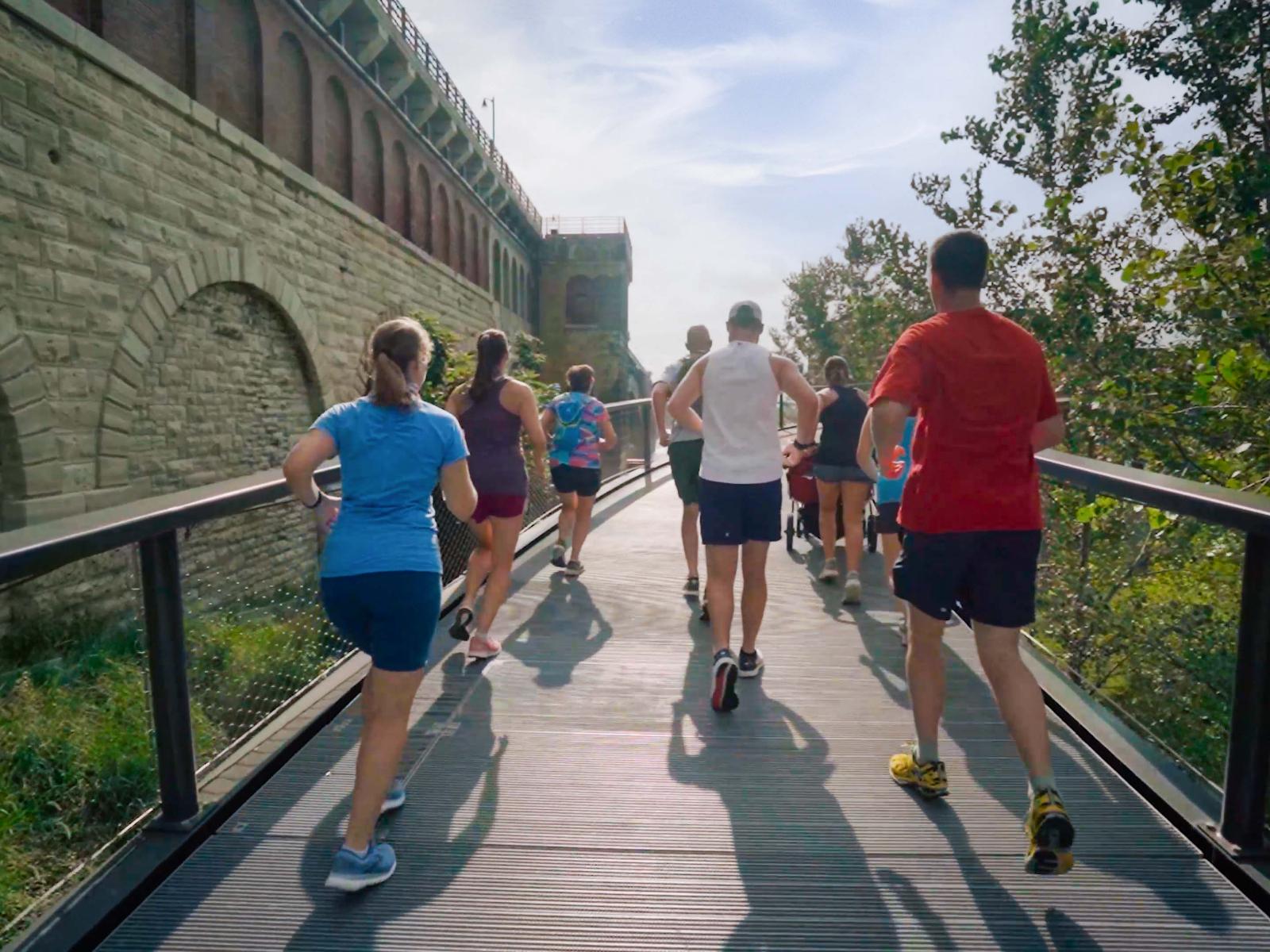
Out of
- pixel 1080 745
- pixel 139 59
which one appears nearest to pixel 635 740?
pixel 1080 745

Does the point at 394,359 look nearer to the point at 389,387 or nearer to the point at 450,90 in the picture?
the point at 389,387

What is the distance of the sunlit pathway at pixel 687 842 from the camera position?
2432 millimetres

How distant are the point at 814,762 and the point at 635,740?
0.70m

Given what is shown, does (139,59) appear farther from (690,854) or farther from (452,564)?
(690,854)

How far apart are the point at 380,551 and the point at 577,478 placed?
4467 mm

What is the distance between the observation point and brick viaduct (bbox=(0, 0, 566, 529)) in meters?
9.28

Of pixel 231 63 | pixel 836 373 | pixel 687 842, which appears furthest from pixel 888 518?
pixel 231 63

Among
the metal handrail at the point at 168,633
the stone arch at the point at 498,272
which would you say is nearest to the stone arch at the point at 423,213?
the stone arch at the point at 498,272

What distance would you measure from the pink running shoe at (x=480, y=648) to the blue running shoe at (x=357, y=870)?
6.74 ft

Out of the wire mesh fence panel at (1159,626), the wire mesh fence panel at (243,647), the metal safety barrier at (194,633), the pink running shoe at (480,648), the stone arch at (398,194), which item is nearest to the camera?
the metal safety barrier at (194,633)

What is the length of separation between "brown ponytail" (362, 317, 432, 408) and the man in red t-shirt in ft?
4.40

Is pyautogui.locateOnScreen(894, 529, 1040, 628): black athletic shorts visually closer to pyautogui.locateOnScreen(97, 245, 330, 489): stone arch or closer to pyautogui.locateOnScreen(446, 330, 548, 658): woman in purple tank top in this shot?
pyautogui.locateOnScreen(446, 330, 548, 658): woman in purple tank top

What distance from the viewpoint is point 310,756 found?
11.6 feet

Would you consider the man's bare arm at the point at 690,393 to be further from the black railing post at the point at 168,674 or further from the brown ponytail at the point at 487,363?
the black railing post at the point at 168,674
